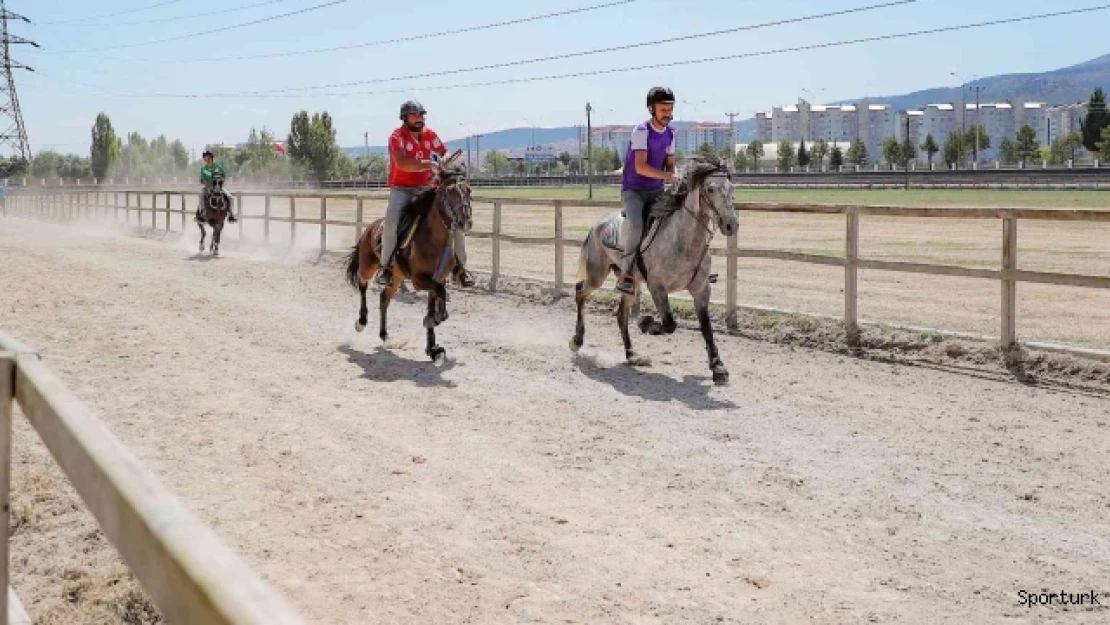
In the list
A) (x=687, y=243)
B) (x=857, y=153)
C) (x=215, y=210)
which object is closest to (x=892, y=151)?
(x=857, y=153)

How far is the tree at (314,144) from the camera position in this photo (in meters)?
142

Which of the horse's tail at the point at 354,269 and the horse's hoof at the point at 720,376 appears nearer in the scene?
the horse's hoof at the point at 720,376

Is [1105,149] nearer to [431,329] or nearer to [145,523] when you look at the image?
[431,329]

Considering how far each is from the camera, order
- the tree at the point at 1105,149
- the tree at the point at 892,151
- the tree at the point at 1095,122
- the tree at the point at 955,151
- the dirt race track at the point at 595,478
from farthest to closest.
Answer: the tree at the point at 892,151, the tree at the point at 955,151, the tree at the point at 1095,122, the tree at the point at 1105,149, the dirt race track at the point at 595,478

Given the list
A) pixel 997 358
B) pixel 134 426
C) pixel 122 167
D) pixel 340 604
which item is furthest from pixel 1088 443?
pixel 122 167

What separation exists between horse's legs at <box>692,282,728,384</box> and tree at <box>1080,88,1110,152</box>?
119m

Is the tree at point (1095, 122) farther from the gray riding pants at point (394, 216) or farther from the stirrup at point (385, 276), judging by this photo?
the gray riding pants at point (394, 216)

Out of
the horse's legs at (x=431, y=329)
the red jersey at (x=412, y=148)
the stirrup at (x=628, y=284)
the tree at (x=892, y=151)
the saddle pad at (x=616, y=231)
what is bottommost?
the horse's legs at (x=431, y=329)

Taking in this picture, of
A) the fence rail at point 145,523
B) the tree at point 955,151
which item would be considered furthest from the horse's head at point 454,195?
the tree at point 955,151

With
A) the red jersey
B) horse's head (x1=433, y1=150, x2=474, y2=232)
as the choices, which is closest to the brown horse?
horse's head (x1=433, y1=150, x2=474, y2=232)

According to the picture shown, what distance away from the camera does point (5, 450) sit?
124 inches

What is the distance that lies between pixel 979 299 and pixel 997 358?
712 centimetres

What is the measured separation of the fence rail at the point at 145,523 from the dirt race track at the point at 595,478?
85.5 inches

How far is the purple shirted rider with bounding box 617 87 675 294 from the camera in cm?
1085
